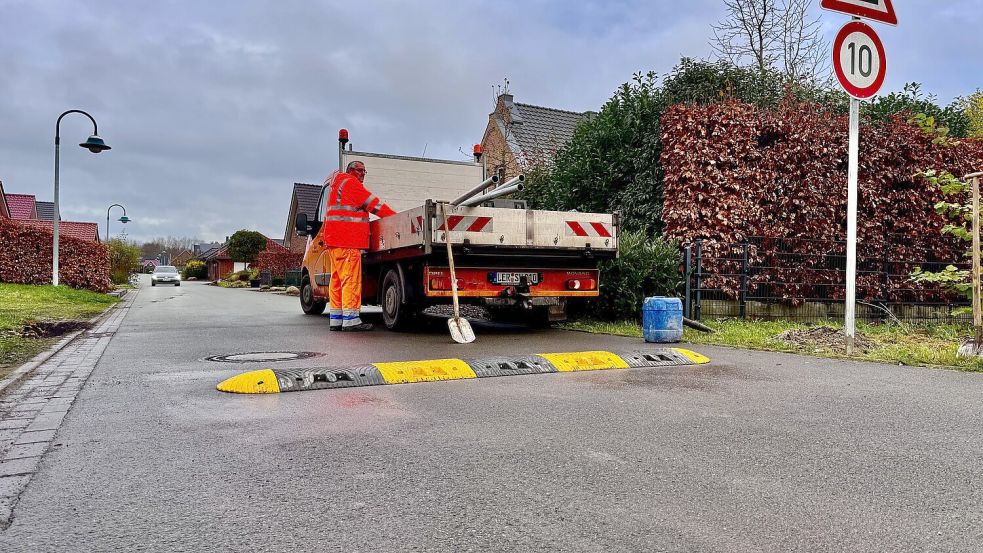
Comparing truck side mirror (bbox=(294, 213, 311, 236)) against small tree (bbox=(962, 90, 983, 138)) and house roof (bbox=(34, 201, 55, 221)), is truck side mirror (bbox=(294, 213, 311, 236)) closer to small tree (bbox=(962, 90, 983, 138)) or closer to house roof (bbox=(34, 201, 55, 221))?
small tree (bbox=(962, 90, 983, 138))

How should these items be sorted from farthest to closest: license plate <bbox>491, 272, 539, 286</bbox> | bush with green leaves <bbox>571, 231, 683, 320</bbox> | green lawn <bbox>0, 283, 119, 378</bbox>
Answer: bush with green leaves <bbox>571, 231, 683, 320</bbox>, license plate <bbox>491, 272, 539, 286</bbox>, green lawn <bbox>0, 283, 119, 378</bbox>

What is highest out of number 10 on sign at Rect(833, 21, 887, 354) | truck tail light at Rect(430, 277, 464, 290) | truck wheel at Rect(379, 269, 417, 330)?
number 10 on sign at Rect(833, 21, 887, 354)

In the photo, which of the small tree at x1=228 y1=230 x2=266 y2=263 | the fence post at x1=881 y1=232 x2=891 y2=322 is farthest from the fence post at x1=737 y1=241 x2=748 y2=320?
the small tree at x1=228 y1=230 x2=266 y2=263

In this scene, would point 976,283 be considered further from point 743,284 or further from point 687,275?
point 743,284

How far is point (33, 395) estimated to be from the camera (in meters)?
4.96

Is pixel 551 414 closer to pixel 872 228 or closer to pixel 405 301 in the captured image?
pixel 405 301

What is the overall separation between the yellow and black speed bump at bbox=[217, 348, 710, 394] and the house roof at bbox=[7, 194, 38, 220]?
2331 inches

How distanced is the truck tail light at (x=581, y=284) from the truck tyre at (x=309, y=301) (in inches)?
233

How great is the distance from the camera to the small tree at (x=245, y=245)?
65.1 metres

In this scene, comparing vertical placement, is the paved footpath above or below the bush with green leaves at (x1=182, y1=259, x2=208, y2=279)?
below

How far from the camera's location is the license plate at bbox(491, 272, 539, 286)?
9508 millimetres

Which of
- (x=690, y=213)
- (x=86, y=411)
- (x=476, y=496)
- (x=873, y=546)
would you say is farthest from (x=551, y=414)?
(x=690, y=213)

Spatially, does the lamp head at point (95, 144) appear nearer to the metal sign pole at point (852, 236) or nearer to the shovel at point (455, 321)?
the shovel at point (455, 321)

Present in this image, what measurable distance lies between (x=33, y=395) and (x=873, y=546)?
506cm
